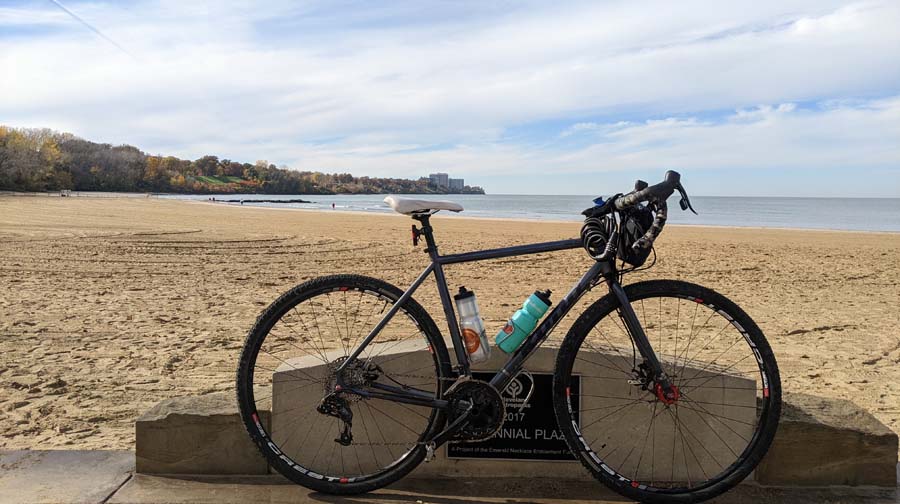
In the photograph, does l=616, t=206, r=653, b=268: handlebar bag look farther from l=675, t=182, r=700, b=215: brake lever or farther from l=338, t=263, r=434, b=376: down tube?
l=338, t=263, r=434, b=376: down tube

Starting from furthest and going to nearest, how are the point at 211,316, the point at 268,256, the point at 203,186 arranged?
the point at 203,186 → the point at 268,256 → the point at 211,316

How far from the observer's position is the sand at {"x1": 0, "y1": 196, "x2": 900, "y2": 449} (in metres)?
4.85

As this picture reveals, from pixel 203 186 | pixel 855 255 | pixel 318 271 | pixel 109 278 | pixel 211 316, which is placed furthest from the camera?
pixel 203 186

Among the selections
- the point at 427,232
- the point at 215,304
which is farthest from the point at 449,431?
the point at 215,304

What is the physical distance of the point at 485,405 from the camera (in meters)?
2.78

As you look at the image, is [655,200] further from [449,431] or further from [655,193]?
[449,431]

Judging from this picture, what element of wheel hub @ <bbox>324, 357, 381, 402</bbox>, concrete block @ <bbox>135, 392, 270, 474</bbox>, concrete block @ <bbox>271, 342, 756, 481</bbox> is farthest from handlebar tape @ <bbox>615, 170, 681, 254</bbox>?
concrete block @ <bbox>135, 392, 270, 474</bbox>

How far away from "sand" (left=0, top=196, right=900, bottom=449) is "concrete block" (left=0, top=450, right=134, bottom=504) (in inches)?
33.7

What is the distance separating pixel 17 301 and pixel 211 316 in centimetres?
269

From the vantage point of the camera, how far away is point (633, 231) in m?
2.74

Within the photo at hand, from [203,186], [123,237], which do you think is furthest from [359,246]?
[203,186]

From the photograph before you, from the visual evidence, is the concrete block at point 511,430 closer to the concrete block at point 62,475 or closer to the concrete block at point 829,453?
the concrete block at point 829,453

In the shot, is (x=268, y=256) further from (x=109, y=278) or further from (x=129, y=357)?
(x=129, y=357)

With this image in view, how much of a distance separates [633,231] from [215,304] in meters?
6.84
